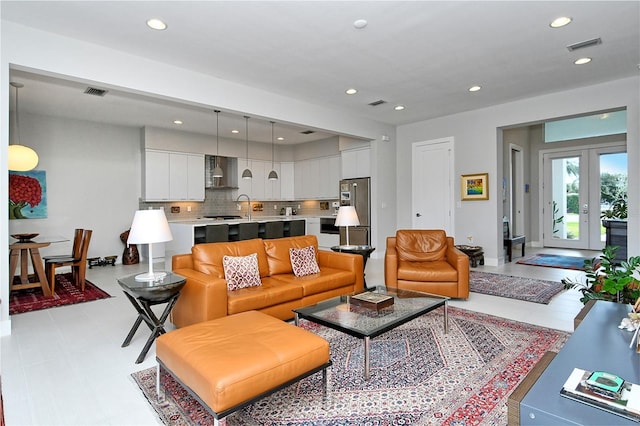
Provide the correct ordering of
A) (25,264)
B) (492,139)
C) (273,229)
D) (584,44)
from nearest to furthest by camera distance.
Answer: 1. (584,44)
2. (25,264)
3. (492,139)
4. (273,229)

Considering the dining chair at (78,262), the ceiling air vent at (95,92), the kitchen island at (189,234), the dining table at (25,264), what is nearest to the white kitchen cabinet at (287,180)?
the kitchen island at (189,234)

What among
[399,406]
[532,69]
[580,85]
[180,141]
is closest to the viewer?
[399,406]

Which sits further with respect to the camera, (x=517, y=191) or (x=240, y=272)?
(x=517, y=191)

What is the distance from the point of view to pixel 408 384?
2.29 meters

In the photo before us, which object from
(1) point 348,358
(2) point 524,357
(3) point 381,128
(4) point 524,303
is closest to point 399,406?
(1) point 348,358

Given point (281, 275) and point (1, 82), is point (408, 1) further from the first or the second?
point (1, 82)

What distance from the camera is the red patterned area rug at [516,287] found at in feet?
14.4

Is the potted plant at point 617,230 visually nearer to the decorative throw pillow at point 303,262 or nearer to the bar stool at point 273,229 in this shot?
the decorative throw pillow at point 303,262

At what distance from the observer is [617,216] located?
255 inches

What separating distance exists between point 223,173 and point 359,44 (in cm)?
578

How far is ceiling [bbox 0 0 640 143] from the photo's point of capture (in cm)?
314

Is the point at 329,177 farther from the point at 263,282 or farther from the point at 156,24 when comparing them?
the point at 156,24

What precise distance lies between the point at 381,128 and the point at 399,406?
245 inches

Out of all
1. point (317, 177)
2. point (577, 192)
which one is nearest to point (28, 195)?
point (317, 177)
